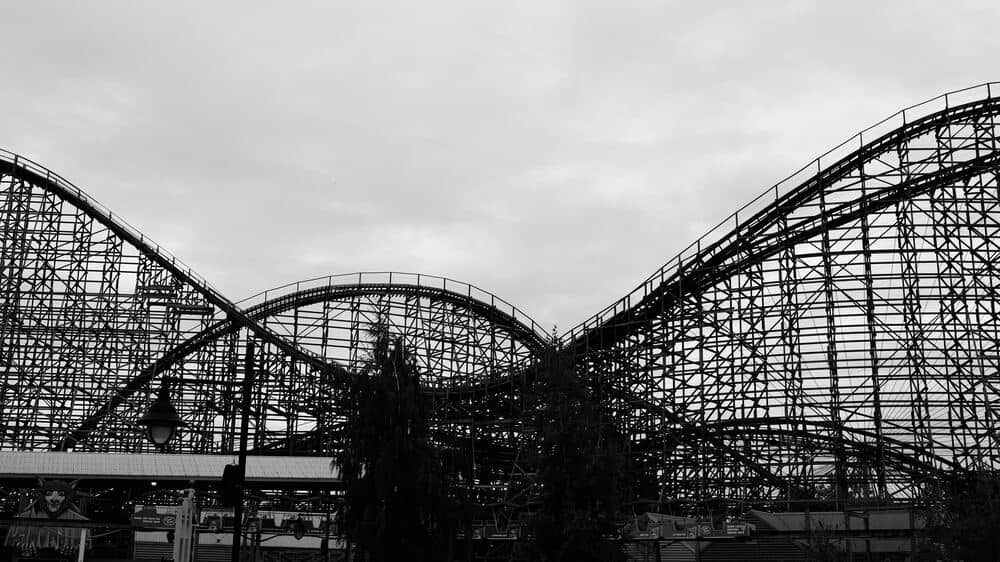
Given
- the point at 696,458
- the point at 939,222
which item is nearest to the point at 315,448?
the point at 696,458

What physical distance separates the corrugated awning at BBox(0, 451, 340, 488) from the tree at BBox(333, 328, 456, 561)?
802 centimetres

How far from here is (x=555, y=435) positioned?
16703 mm

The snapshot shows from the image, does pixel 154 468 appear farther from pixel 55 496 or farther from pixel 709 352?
pixel 709 352

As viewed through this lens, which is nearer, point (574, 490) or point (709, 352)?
point (574, 490)

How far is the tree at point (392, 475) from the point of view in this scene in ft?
52.7

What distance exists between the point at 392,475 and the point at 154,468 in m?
11.4

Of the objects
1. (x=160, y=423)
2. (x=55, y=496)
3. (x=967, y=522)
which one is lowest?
(x=967, y=522)

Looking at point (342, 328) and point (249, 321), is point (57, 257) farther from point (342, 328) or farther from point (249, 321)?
point (342, 328)

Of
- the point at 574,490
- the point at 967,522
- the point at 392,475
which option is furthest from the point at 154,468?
the point at 967,522

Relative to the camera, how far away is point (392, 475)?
1631 centimetres

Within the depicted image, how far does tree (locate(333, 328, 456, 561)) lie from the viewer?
1606 centimetres

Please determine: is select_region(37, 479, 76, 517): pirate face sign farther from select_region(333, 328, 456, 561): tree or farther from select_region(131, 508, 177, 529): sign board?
select_region(333, 328, 456, 561): tree

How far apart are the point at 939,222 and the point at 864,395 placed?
4.44 meters

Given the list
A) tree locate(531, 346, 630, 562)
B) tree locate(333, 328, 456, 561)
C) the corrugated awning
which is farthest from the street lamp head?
the corrugated awning
